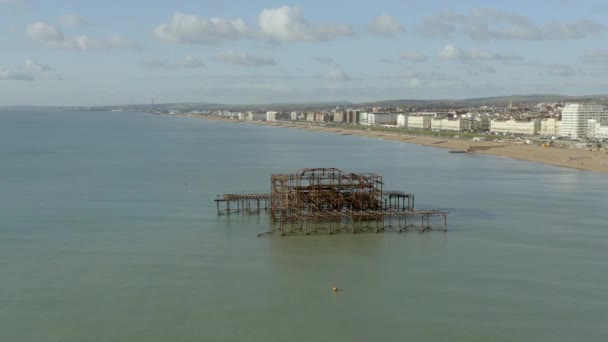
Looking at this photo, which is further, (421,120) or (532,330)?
(421,120)

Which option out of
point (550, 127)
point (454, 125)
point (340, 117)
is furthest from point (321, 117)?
point (550, 127)

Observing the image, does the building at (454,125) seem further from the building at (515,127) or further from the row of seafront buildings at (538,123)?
the building at (515,127)

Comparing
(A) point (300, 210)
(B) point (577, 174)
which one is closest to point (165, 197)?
(A) point (300, 210)

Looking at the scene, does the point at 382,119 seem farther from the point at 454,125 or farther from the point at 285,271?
the point at 285,271

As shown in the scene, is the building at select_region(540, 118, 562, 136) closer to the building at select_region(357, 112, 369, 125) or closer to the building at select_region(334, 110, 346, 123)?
the building at select_region(357, 112, 369, 125)

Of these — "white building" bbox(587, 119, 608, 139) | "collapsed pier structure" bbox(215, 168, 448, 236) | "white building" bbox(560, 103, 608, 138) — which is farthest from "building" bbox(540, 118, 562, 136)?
"collapsed pier structure" bbox(215, 168, 448, 236)

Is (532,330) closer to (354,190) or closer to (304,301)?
(304,301)
